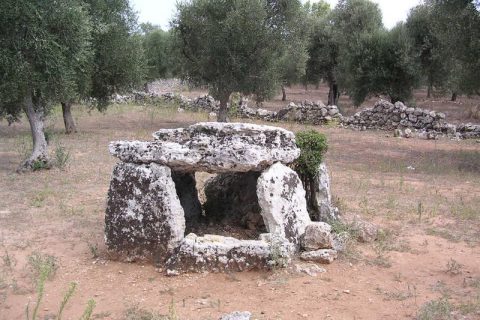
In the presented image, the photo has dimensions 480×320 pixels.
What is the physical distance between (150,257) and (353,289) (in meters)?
2.66

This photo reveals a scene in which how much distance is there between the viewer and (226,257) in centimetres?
661

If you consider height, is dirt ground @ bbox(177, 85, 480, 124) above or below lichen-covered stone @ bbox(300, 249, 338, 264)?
above

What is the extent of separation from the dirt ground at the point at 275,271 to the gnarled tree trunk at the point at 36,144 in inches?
13.6

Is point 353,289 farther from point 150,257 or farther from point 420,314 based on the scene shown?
point 150,257

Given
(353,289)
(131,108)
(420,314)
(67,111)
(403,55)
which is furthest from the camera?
(131,108)

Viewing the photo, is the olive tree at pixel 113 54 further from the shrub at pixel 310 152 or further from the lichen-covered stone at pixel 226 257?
the lichen-covered stone at pixel 226 257

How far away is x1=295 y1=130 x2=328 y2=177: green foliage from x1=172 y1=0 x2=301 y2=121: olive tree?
456 inches

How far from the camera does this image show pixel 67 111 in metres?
20.4

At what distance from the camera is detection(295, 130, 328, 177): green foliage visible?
8.18 metres

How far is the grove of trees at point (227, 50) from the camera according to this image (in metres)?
12.2

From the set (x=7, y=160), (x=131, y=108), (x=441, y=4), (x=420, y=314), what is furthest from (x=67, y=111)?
(x=420, y=314)

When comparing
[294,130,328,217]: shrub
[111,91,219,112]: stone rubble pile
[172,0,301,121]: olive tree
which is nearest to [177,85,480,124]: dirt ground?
[111,91,219,112]: stone rubble pile

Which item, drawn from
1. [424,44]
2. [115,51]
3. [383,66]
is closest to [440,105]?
[424,44]

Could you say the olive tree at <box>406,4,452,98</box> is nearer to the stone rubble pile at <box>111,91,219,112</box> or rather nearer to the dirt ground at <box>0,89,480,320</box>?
the stone rubble pile at <box>111,91,219,112</box>
